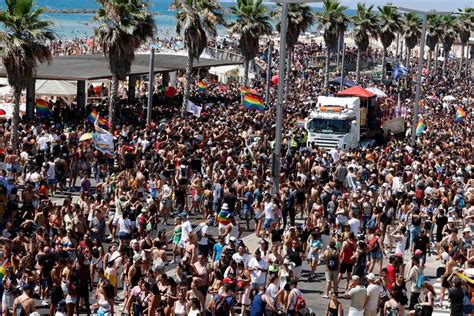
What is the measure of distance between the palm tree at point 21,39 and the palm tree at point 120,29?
7.17 metres

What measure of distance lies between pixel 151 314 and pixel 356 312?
11.7ft

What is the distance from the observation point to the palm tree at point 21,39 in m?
33.1

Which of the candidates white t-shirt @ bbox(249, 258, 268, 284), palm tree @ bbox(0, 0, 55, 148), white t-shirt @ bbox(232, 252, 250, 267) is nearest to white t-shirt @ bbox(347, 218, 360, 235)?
white t-shirt @ bbox(232, 252, 250, 267)

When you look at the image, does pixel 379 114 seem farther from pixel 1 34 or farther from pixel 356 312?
pixel 356 312

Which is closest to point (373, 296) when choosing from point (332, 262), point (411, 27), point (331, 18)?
point (332, 262)

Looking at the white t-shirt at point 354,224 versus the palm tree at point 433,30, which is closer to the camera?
the white t-shirt at point 354,224

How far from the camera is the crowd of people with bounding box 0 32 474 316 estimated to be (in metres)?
18.2

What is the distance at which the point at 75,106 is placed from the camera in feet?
156

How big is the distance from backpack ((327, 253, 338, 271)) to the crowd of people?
0.03 m

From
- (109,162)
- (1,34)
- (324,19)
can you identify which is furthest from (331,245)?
(324,19)

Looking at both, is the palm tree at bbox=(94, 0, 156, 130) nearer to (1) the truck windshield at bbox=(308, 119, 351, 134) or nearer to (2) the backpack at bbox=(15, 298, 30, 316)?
(1) the truck windshield at bbox=(308, 119, 351, 134)

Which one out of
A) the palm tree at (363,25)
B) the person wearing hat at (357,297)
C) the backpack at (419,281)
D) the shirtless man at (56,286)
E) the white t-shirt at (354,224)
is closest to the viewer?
the person wearing hat at (357,297)

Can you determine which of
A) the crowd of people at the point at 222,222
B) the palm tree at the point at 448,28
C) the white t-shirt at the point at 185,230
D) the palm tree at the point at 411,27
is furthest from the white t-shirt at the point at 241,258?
the palm tree at the point at 448,28

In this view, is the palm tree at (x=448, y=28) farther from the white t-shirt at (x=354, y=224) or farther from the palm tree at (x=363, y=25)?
the white t-shirt at (x=354, y=224)
